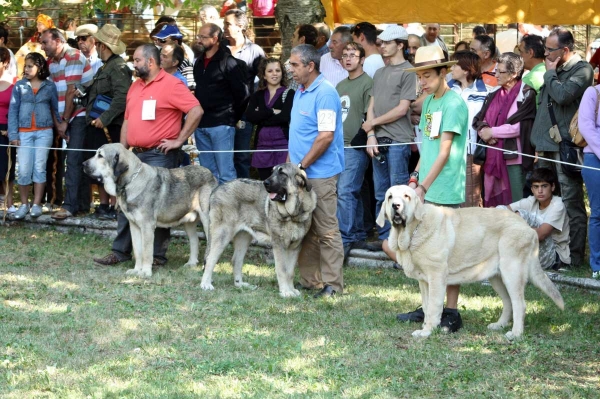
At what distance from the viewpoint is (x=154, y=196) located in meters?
10.4

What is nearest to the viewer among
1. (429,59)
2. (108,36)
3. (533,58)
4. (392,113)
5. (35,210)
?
(429,59)

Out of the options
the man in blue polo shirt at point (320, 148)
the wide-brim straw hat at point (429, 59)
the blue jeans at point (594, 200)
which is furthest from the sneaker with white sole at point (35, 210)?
the blue jeans at point (594, 200)


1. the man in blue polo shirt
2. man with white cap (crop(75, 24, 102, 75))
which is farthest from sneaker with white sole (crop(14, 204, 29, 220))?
the man in blue polo shirt

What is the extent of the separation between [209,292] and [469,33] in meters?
13.7

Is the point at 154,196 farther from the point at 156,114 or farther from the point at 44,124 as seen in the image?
the point at 44,124

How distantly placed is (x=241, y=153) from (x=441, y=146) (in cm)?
487

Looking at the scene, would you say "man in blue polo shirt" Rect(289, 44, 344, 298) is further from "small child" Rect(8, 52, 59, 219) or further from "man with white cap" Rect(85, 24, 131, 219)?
"small child" Rect(8, 52, 59, 219)

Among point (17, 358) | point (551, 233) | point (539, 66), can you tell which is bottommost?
point (17, 358)

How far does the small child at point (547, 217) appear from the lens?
10.2 metres

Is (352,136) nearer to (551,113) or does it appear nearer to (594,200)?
(551,113)

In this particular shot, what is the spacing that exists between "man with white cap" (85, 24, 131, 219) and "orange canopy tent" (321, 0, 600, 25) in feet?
9.10

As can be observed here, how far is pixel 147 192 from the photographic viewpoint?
409 inches

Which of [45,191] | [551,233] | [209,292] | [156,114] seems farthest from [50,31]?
[551,233]

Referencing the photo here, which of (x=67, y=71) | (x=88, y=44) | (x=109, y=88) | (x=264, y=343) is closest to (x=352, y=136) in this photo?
(x=109, y=88)
